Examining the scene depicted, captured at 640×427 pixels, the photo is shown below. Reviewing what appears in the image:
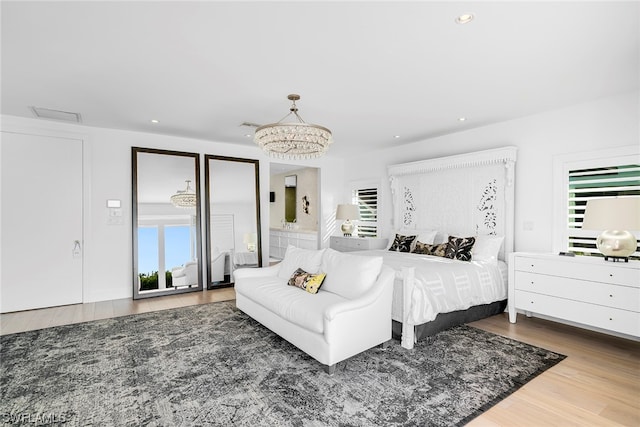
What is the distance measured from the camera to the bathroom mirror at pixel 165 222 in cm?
510

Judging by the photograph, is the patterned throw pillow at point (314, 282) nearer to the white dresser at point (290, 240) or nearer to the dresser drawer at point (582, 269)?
the dresser drawer at point (582, 269)

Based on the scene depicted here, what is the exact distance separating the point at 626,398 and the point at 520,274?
1.64 metres

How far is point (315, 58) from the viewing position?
107 inches

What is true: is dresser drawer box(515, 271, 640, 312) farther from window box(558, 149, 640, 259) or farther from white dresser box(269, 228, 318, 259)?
white dresser box(269, 228, 318, 259)

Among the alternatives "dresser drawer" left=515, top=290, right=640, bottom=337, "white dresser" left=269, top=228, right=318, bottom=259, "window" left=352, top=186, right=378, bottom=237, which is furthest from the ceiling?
"white dresser" left=269, top=228, right=318, bottom=259

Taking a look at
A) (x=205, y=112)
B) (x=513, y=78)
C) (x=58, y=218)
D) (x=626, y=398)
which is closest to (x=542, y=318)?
(x=626, y=398)

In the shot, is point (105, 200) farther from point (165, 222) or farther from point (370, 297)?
point (370, 297)

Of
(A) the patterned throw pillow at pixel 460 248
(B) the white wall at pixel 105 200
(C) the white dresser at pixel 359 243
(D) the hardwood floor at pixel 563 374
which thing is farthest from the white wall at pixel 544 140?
(B) the white wall at pixel 105 200

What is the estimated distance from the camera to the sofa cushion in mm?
2711

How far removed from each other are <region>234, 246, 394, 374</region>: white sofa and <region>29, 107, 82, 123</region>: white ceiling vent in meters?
3.16

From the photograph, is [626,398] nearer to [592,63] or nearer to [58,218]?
[592,63]

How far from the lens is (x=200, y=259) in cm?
557

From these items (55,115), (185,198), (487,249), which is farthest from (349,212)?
(55,115)

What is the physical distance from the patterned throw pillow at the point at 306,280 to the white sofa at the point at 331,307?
5 centimetres
